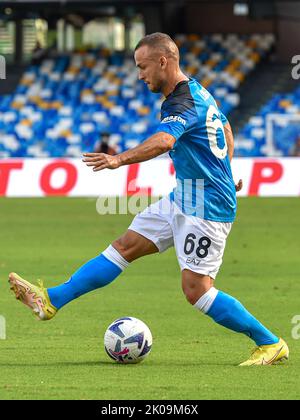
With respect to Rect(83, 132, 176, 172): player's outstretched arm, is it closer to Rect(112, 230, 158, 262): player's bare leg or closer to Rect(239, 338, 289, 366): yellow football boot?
Rect(112, 230, 158, 262): player's bare leg

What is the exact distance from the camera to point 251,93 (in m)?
37.3

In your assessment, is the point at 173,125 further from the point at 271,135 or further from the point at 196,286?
the point at 271,135

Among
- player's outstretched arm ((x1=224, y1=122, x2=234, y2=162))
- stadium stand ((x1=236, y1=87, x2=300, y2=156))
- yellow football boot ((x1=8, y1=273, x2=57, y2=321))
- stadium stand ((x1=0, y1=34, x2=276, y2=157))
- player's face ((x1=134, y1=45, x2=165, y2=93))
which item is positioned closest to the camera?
player's face ((x1=134, y1=45, x2=165, y2=93))

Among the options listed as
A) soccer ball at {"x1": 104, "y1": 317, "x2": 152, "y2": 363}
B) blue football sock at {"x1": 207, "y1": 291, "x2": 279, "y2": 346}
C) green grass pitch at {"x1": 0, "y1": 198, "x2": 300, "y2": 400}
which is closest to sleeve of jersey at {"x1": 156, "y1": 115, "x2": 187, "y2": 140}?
blue football sock at {"x1": 207, "y1": 291, "x2": 279, "y2": 346}

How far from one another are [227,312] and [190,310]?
3507mm

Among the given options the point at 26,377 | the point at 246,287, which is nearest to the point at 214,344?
the point at 26,377

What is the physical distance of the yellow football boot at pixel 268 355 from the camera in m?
8.48

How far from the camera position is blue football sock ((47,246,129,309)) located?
8672 millimetres

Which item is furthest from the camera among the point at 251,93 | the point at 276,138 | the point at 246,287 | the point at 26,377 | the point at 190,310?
the point at 251,93

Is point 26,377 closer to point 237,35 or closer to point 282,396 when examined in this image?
point 282,396

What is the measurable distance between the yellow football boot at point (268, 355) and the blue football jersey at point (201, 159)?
3.20ft

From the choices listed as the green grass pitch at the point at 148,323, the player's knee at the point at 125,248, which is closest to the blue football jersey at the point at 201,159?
the player's knee at the point at 125,248

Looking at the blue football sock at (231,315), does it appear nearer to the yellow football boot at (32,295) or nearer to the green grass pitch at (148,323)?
the green grass pitch at (148,323)

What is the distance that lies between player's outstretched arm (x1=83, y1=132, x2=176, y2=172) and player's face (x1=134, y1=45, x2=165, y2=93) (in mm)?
535
